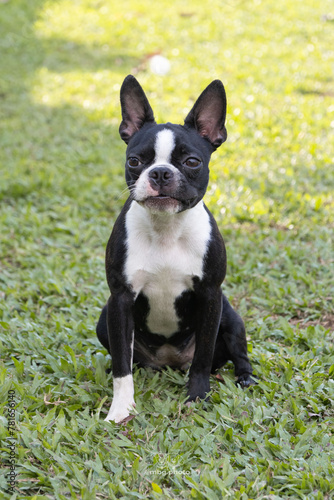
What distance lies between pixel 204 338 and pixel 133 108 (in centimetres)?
128

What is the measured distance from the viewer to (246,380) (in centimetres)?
355

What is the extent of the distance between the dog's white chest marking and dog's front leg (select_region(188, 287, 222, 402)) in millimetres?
130

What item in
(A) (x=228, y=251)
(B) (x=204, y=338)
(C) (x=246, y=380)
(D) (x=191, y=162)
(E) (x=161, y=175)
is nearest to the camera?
(E) (x=161, y=175)

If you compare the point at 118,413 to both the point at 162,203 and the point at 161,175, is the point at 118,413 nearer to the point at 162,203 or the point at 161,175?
the point at 162,203

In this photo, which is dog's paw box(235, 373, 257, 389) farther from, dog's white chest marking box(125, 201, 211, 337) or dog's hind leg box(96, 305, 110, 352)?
dog's hind leg box(96, 305, 110, 352)

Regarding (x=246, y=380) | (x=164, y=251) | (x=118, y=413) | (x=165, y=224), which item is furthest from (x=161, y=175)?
(x=246, y=380)

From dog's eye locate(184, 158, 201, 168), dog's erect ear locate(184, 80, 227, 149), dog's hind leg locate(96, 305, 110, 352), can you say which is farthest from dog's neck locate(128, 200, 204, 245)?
dog's hind leg locate(96, 305, 110, 352)

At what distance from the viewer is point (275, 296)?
4.68m

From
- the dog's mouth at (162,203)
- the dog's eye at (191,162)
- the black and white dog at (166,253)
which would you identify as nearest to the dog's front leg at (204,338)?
the black and white dog at (166,253)

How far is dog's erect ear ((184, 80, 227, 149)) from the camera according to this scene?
10.6 feet

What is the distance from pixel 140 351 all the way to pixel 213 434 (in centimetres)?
81

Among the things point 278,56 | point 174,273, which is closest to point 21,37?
point 278,56

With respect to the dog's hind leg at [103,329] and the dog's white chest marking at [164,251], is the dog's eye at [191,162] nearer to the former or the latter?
the dog's white chest marking at [164,251]

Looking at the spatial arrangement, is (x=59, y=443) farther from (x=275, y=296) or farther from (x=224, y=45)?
(x=224, y=45)
